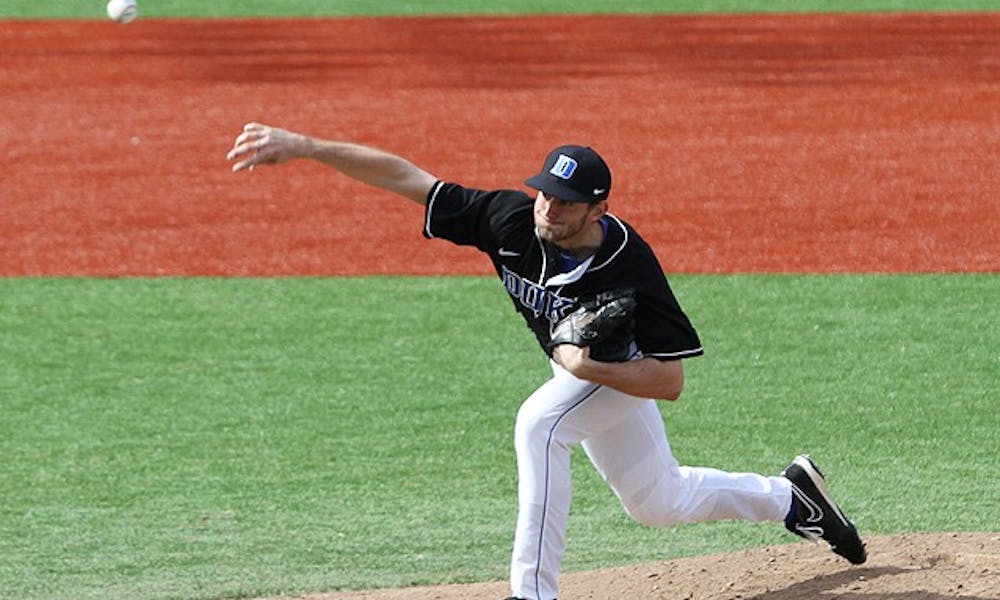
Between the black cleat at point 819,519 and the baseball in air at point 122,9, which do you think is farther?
the baseball in air at point 122,9

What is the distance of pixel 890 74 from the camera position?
1505 cm

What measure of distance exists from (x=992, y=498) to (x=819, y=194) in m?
5.05

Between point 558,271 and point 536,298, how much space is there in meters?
0.11

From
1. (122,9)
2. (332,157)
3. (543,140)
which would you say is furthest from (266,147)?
(122,9)

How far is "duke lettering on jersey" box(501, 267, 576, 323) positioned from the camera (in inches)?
201

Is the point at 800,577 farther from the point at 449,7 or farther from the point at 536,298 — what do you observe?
the point at 449,7

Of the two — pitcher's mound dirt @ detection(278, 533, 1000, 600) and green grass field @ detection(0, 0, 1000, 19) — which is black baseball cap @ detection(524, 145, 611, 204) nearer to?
pitcher's mound dirt @ detection(278, 533, 1000, 600)

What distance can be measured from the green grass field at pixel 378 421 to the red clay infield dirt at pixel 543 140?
19.1 inches

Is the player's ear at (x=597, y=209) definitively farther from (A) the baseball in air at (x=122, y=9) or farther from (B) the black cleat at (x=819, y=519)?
(A) the baseball in air at (x=122, y=9)

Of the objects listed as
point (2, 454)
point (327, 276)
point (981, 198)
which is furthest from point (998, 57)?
point (2, 454)

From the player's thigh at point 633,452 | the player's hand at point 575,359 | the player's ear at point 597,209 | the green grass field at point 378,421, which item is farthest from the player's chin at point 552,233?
the green grass field at point 378,421

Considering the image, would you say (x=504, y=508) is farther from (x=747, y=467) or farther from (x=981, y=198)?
(x=981, y=198)

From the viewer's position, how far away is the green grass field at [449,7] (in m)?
18.2

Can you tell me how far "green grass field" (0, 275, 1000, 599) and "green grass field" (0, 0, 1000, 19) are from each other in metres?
8.93
